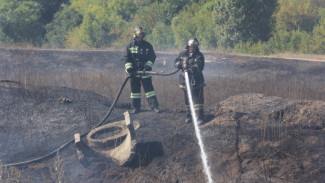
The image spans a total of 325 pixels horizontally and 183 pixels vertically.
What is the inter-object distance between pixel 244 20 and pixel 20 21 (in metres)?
17.6

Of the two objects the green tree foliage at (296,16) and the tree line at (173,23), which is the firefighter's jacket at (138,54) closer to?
the tree line at (173,23)

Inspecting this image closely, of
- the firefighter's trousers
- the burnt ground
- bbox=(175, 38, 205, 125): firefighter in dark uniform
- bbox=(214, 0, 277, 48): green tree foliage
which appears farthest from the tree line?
bbox=(175, 38, 205, 125): firefighter in dark uniform

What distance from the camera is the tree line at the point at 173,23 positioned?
24.2 metres

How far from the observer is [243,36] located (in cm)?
2461

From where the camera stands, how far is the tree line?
24.2m

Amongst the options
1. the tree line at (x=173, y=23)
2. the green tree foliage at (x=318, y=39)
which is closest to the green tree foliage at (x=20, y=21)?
the tree line at (x=173, y=23)

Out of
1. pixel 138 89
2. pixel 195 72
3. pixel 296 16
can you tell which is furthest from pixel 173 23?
pixel 195 72

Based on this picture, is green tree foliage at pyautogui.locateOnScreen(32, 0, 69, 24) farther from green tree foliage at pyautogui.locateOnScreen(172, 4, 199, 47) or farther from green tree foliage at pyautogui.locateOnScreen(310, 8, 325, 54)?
green tree foliage at pyautogui.locateOnScreen(310, 8, 325, 54)

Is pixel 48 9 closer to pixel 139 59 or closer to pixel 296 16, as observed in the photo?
pixel 296 16

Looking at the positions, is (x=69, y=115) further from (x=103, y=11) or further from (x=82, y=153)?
(x=103, y=11)

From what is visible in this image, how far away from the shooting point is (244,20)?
24.2 m

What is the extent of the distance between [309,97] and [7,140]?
25.5 ft

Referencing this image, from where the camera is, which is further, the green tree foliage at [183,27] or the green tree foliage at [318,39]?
the green tree foliage at [183,27]

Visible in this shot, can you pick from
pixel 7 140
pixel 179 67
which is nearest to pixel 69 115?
pixel 7 140
